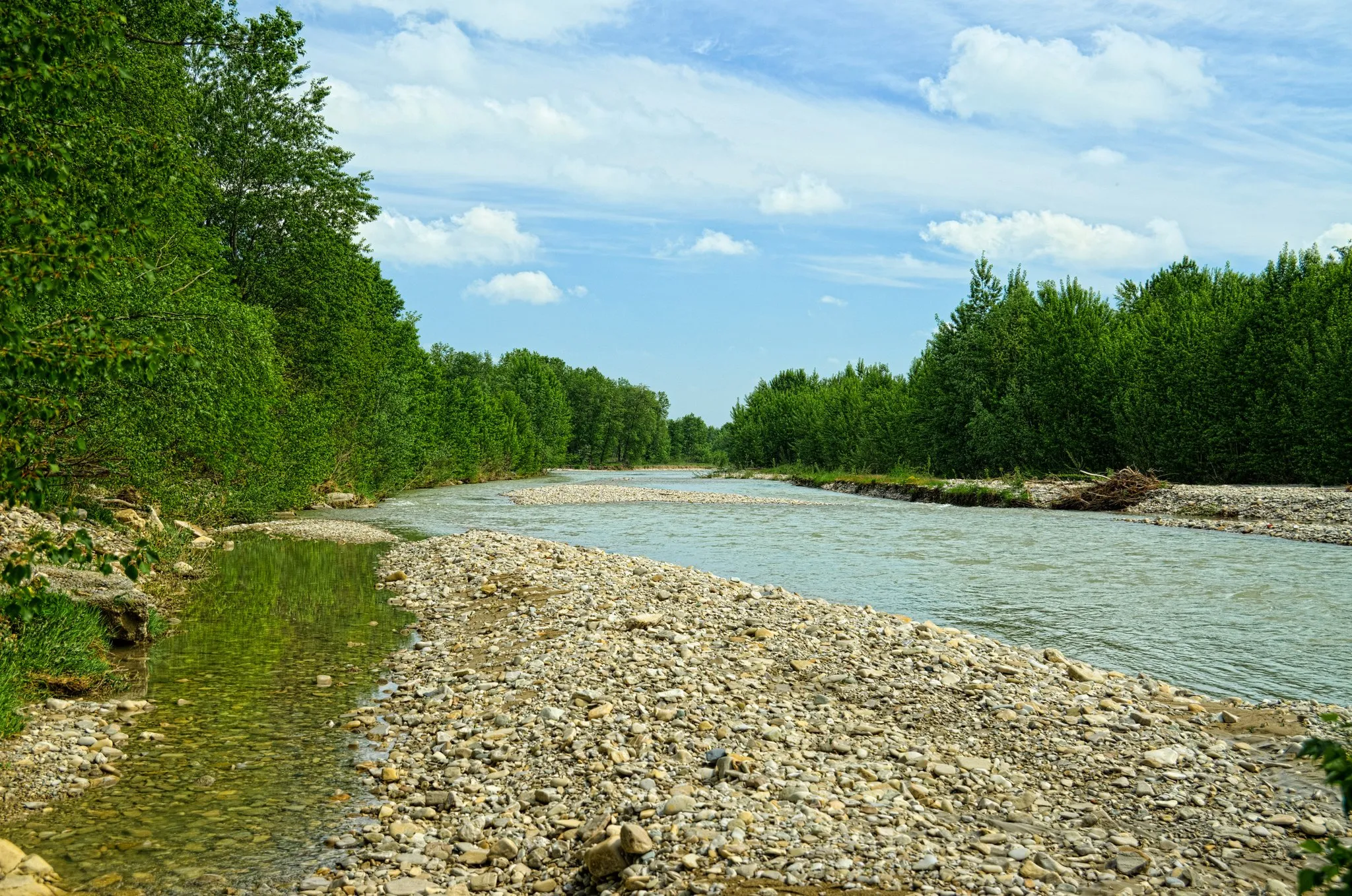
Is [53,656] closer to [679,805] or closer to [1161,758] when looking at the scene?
[679,805]

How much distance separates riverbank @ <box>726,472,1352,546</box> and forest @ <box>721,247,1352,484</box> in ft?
14.4

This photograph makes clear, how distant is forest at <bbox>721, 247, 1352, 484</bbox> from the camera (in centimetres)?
4256

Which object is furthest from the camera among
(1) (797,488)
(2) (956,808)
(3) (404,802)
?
(1) (797,488)

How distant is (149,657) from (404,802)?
6823mm

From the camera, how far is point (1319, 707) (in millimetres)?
9906

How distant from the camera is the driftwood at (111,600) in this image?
41.8 ft

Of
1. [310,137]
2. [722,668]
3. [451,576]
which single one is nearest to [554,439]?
[310,137]

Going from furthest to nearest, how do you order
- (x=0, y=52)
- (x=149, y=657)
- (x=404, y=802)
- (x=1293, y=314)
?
(x=1293, y=314), (x=149, y=657), (x=404, y=802), (x=0, y=52)

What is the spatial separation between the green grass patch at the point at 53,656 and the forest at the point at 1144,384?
4621cm

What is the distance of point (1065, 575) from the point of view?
20891mm

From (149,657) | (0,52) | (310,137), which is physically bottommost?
(149,657)

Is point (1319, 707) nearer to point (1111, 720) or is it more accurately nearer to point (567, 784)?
point (1111, 720)

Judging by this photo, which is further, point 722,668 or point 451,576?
point 451,576

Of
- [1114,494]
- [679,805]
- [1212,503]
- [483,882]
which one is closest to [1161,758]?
[679,805]
